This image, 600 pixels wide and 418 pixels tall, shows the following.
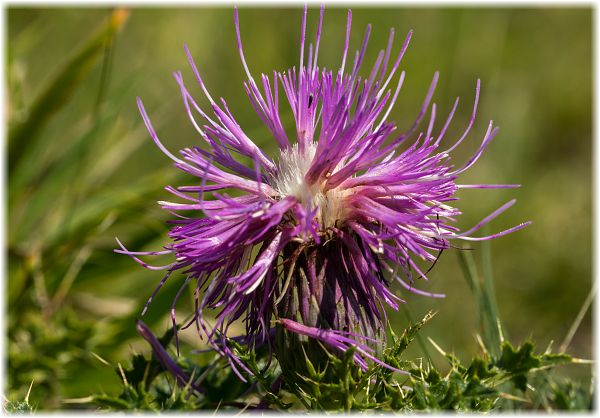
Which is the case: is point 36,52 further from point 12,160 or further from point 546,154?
point 546,154

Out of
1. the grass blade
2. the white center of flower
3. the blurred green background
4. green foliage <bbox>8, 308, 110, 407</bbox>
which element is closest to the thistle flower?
the white center of flower

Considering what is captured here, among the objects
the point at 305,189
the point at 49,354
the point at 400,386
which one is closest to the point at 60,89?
the point at 49,354

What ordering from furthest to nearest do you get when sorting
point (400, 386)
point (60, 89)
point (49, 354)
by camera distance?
point (60, 89), point (49, 354), point (400, 386)

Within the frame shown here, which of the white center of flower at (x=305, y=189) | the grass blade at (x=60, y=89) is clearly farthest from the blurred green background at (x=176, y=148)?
the white center of flower at (x=305, y=189)

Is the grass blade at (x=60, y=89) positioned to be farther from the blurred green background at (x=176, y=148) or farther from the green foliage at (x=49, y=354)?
the green foliage at (x=49, y=354)

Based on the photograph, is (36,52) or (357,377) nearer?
(357,377)

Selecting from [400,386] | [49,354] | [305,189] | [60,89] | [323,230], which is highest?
[60,89]

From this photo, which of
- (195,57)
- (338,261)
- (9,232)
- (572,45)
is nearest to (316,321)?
(338,261)

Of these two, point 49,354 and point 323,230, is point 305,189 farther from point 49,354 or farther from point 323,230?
point 49,354
